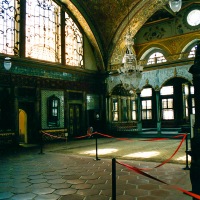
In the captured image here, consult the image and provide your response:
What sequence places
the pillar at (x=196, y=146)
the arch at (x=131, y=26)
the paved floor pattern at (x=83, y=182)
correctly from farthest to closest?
1. the arch at (x=131, y=26)
2. the paved floor pattern at (x=83, y=182)
3. the pillar at (x=196, y=146)

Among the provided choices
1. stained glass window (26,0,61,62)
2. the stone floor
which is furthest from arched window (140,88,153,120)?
the stone floor

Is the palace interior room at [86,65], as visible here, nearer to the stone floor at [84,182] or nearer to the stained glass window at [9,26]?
the stained glass window at [9,26]

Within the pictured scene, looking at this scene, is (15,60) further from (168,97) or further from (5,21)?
(168,97)

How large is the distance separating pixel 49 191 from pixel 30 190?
1.16ft

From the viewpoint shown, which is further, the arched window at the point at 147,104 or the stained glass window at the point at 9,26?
the arched window at the point at 147,104

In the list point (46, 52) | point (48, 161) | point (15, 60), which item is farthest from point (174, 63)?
point (48, 161)

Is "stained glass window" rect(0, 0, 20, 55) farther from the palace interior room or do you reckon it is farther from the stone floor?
the stone floor

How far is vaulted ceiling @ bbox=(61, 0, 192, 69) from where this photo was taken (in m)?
13.7

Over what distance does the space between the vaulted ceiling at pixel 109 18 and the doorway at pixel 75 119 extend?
11.4 ft

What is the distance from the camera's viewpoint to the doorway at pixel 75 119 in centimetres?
1422

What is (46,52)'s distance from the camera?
13102 millimetres

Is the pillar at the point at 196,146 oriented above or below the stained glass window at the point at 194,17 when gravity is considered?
below

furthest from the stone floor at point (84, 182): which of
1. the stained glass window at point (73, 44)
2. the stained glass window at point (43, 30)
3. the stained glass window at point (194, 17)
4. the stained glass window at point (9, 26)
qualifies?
the stained glass window at point (194, 17)

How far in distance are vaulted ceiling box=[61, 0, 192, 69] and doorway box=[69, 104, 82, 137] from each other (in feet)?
11.4
